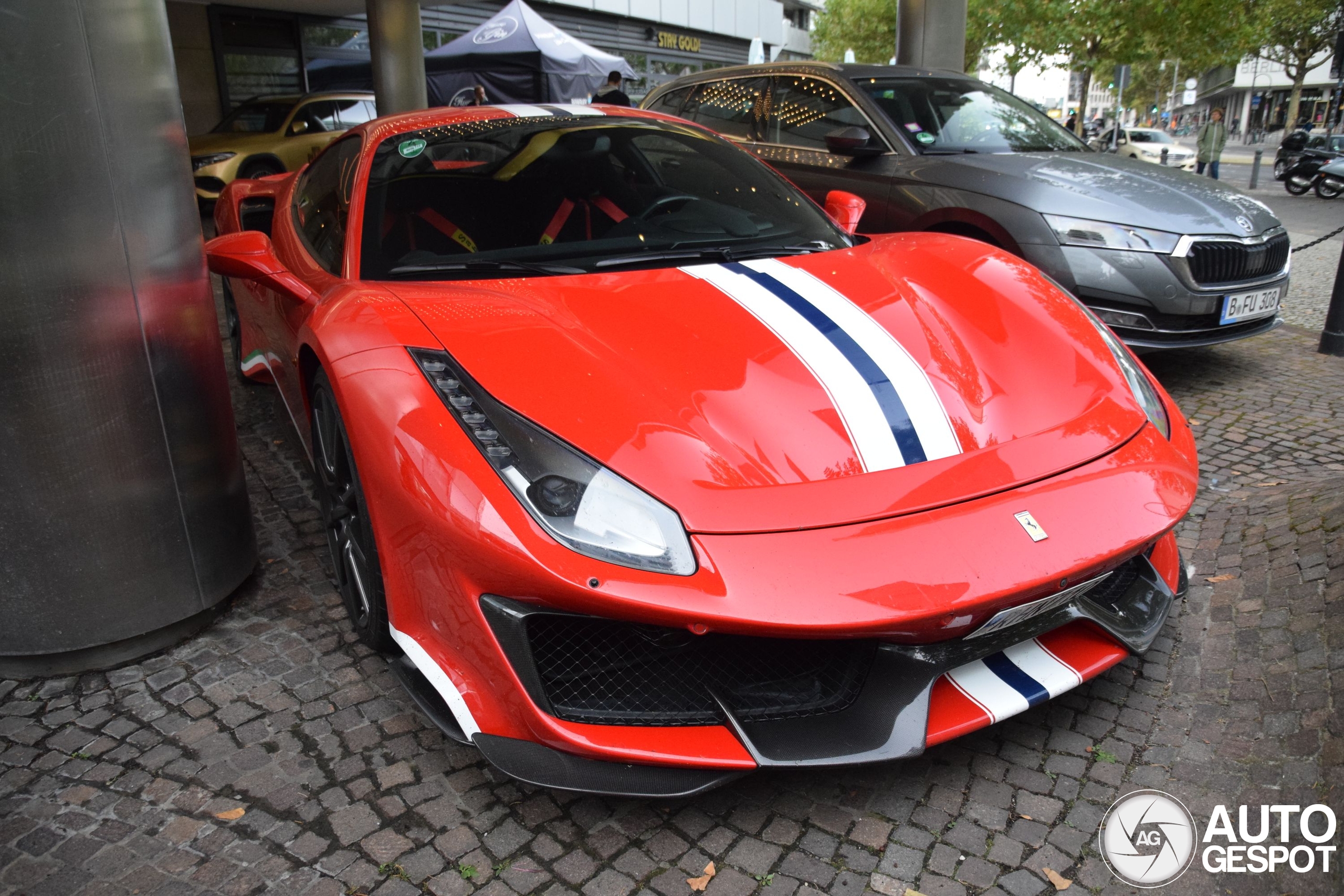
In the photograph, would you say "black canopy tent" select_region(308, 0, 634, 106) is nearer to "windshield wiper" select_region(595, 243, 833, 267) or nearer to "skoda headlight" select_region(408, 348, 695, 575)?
"windshield wiper" select_region(595, 243, 833, 267)

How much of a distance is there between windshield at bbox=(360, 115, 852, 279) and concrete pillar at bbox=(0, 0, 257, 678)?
0.53m

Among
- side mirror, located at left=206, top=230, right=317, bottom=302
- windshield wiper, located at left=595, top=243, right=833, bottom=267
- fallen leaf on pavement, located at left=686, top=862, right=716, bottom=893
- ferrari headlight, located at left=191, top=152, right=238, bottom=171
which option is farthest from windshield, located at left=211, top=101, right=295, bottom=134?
fallen leaf on pavement, located at left=686, top=862, right=716, bottom=893

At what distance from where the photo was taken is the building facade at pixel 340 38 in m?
15.6

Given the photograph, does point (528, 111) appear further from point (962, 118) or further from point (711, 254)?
point (962, 118)

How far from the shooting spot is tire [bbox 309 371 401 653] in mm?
2180

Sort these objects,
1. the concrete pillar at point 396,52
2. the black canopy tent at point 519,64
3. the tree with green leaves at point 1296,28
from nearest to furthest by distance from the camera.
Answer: the concrete pillar at point 396,52, the black canopy tent at point 519,64, the tree with green leaves at point 1296,28

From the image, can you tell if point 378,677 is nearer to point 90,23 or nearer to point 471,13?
point 90,23

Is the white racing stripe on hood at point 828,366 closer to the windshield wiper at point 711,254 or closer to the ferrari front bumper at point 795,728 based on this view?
the windshield wiper at point 711,254

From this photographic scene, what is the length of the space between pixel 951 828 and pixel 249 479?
2874mm

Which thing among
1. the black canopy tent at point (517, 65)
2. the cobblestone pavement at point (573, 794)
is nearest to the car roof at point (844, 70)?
the cobblestone pavement at point (573, 794)

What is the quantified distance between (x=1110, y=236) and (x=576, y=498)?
339 cm

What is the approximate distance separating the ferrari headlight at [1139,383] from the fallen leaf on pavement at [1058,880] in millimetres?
1007

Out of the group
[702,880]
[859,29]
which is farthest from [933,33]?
[859,29]

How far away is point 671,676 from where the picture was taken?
175 cm
